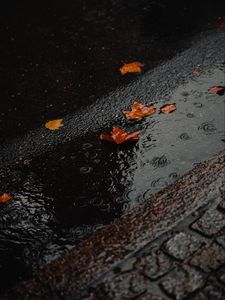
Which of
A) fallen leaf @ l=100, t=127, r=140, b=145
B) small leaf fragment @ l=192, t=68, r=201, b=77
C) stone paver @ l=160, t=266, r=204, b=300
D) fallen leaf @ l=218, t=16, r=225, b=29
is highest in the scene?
fallen leaf @ l=218, t=16, r=225, b=29

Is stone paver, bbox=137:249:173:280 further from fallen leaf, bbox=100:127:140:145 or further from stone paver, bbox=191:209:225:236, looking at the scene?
fallen leaf, bbox=100:127:140:145

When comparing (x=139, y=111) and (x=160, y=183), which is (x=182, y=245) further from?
(x=139, y=111)

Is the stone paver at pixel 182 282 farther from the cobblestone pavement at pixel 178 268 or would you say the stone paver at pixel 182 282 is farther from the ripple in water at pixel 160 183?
the ripple in water at pixel 160 183

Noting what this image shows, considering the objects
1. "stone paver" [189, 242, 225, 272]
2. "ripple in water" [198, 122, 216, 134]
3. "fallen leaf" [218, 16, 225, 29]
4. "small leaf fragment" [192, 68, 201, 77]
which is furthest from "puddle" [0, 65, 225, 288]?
"fallen leaf" [218, 16, 225, 29]

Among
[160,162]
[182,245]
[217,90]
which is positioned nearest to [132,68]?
[217,90]

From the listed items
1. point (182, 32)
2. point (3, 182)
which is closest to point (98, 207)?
point (3, 182)
